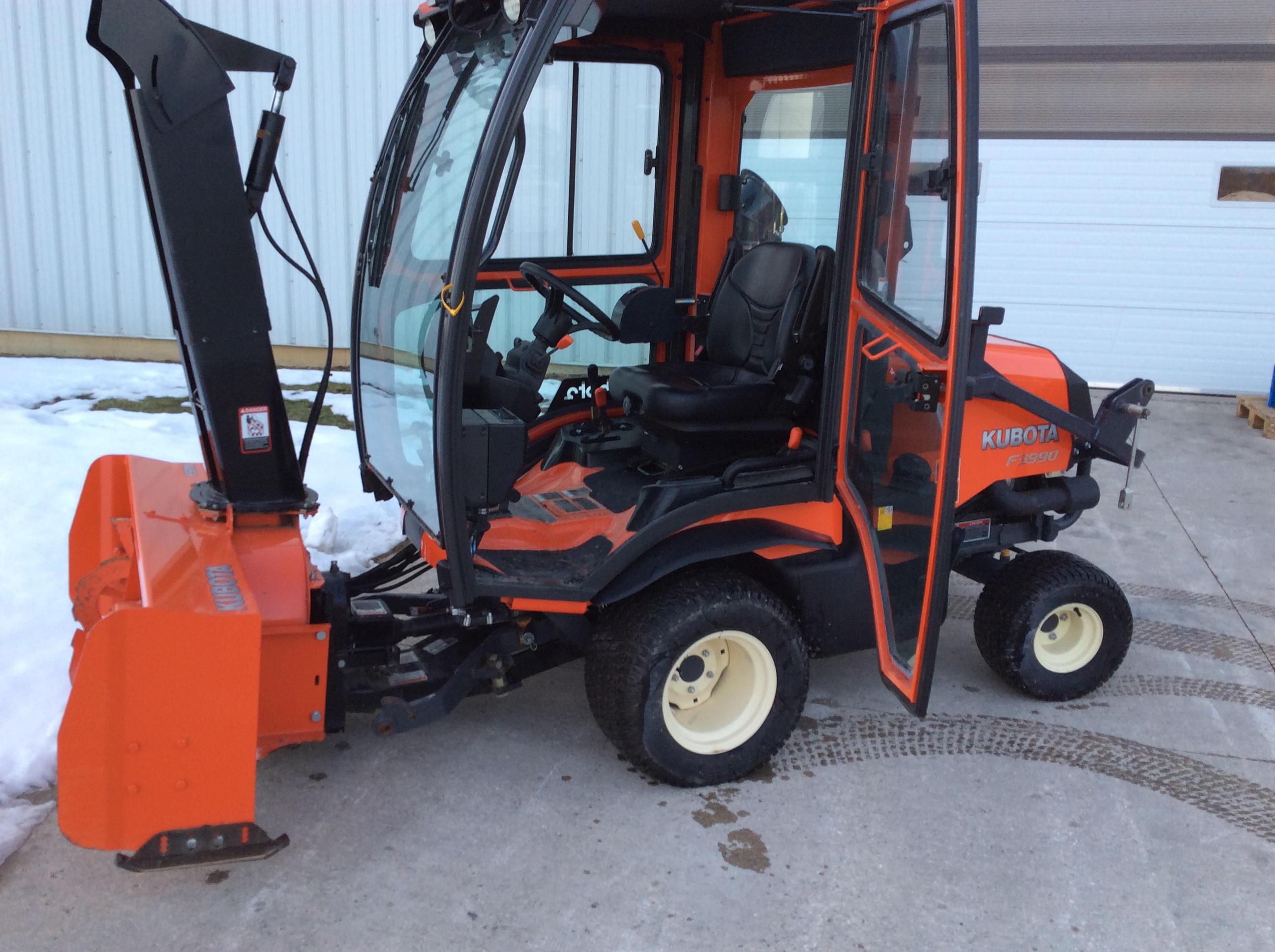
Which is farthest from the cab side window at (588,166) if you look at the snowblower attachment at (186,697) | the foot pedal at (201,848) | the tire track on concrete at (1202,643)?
the tire track on concrete at (1202,643)

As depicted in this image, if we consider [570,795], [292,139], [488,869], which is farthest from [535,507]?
[292,139]

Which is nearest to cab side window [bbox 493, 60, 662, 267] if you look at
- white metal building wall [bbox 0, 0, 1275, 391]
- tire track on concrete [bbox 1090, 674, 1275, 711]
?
tire track on concrete [bbox 1090, 674, 1275, 711]

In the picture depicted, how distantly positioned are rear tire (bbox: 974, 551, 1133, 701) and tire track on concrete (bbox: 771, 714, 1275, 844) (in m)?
0.19

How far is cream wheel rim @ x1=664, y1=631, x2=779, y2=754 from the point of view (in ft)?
9.89

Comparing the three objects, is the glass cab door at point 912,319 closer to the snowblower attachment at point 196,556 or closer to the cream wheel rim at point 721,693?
the cream wheel rim at point 721,693

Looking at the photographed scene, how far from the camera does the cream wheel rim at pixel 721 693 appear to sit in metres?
3.02

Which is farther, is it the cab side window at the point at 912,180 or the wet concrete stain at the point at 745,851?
the wet concrete stain at the point at 745,851

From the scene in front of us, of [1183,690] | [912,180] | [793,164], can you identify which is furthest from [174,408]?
[1183,690]

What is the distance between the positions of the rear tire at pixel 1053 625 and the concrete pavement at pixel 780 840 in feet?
0.35

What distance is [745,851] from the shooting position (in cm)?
278

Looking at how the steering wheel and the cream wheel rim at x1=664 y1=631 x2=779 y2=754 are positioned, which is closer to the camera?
the cream wheel rim at x1=664 y1=631 x2=779 y2=754

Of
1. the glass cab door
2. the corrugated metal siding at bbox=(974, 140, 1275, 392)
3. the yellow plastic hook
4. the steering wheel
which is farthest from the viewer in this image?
the corrugated metal siding at bbox=(974, 140, 1275, 392)

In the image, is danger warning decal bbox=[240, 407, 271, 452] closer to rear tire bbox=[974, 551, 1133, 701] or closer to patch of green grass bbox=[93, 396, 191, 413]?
rear tire bbox=[974, 551, 1133, 701]

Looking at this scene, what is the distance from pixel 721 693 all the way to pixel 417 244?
1.55 metres
